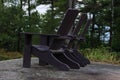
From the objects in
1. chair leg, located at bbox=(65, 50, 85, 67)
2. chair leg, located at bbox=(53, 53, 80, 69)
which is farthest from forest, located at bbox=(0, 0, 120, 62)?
chair leg, located at bbox=(53, 53, 80, 69)

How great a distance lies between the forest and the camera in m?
17.5

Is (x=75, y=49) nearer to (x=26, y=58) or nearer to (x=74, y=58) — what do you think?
(x=74, y=58)

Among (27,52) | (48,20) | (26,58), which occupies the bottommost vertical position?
(48,20)

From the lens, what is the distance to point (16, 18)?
17.4m

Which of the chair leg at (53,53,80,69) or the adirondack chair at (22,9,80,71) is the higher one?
the adirondack chair at (22,9,80,71)

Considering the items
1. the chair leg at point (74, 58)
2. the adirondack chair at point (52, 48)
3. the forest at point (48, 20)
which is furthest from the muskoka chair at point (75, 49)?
the forest at point (48, 20)

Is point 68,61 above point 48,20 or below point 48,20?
above

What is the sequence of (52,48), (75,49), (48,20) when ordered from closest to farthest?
1. (52,48)
2. (75,49)
3. (48,20)

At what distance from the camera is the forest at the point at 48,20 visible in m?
17.5

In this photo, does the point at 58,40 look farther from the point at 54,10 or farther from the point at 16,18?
the point at 54,10

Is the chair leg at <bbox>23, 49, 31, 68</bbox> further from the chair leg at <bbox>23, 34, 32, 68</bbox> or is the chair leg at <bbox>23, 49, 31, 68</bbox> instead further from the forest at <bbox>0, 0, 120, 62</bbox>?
the forest at <bbox>0, 0, 120, 62</bbox>

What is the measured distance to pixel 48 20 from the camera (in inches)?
726

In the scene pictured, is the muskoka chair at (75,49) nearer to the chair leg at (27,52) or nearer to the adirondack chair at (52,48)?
the adirondack chair at (52,48)

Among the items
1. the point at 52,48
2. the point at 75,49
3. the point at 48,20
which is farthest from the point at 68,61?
the point at 48,20
